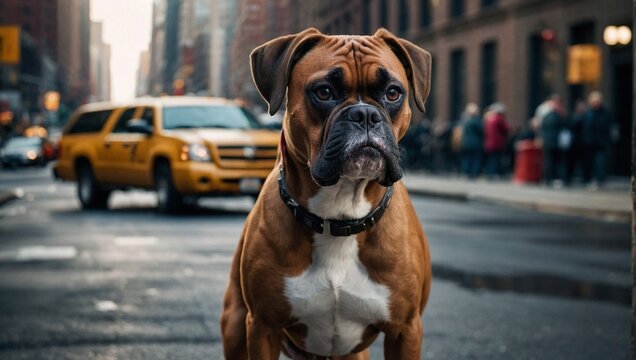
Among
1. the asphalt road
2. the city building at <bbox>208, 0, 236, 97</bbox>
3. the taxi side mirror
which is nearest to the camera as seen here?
the asphalt road

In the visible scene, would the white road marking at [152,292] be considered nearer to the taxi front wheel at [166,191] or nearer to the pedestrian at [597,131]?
the taxi front wheel at [166,191]

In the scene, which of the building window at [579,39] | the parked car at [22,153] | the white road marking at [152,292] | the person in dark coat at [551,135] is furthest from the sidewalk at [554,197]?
the parked car at [22,153]

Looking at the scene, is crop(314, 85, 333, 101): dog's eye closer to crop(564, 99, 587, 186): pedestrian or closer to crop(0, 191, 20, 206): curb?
crop(0, 191, 20, 206): curb

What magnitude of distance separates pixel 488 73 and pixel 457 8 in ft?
13.4

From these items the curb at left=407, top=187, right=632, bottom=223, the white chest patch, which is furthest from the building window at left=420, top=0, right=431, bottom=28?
the white chest patch

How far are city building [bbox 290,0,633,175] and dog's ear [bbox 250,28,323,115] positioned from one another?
772 inches

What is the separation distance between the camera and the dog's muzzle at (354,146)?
11.2 feet

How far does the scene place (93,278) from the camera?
341 inches

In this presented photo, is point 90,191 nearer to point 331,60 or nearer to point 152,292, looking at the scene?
point 152,292

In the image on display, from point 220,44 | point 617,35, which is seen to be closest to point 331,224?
point 617,35

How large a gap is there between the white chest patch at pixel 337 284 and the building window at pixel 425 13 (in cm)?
3768

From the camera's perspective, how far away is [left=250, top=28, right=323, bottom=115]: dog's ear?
3676 millimetres

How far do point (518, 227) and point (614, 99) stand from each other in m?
13.1

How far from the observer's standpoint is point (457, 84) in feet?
123
